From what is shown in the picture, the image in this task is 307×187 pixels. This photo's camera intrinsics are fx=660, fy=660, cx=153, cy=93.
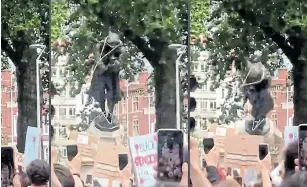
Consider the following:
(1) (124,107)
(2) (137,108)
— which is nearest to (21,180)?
(1) (124,107)

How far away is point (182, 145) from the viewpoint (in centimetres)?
587

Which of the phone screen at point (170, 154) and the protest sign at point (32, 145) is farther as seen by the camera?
the protest sign at point (32, 145)

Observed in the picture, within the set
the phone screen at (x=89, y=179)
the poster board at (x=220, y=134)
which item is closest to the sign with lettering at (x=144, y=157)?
the phone screen at (x=89, y=179)

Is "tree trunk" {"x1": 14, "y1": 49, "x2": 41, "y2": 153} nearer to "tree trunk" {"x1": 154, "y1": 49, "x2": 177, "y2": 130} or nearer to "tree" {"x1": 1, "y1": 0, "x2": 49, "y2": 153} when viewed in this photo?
"tree" {"x1": 1, "y1": 0, "x2": 49, "y2": 153}

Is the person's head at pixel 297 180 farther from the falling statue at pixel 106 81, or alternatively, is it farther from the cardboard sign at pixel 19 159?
the cardboard sign at pixel 19 159

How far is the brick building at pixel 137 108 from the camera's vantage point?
5.90 m

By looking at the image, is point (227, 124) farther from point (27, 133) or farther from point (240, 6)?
point (27, 133)

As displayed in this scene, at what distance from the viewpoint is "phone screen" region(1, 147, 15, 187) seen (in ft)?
20.6

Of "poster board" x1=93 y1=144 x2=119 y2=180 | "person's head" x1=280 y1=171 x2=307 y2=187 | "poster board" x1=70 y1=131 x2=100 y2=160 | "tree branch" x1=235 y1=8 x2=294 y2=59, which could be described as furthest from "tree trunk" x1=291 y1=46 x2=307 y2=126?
"poster board" x1=70 y1=131 x2=100 y2=160

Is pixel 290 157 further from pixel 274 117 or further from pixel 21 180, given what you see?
pixel 21 180

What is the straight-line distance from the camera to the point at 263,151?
19.3 feet

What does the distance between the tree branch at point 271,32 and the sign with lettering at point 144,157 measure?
4.40 feet

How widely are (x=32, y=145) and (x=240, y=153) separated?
1944 millimetres

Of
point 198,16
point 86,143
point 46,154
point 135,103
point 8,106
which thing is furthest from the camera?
point 8,106
